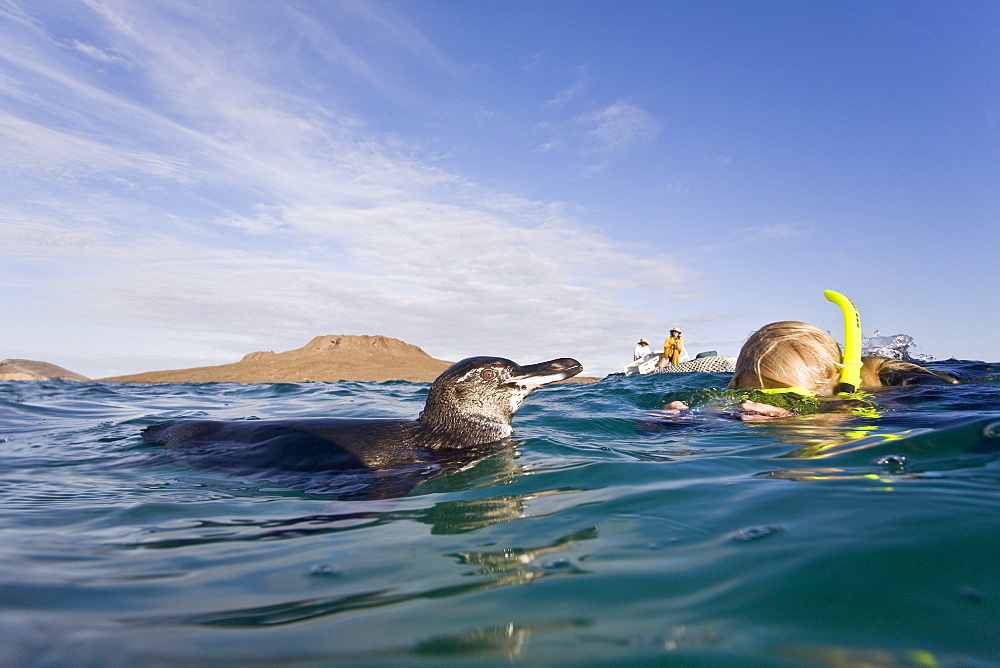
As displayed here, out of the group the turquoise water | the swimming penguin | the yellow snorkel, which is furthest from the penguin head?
the yellow snorkel

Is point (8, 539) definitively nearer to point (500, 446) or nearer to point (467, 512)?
point (467, 512)

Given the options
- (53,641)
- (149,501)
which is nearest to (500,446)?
(149,501)

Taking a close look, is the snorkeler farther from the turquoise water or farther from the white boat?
the white boat

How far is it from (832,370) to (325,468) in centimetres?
538

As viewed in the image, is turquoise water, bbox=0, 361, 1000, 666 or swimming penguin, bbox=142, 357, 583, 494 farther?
swimming penguin, bbox=142, 357, 583, 494

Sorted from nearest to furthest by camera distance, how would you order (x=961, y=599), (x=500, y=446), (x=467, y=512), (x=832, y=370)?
(x=961, y=599), (x=467, y=512), (x=500, y=446), (x=832, y=370)

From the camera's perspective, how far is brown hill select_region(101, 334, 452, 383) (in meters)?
25.9

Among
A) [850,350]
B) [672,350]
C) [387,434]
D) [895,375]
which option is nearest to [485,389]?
[387,434]

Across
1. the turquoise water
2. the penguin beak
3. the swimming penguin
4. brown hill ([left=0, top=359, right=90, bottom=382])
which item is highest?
brown hill ([left=0, top=359, right=90, bottom=382])

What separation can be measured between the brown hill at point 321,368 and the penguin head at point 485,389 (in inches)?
742

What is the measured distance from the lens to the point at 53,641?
1788 mm

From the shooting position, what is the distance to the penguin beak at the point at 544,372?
547 centimetres

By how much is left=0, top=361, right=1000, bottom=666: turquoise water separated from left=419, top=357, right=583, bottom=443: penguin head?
89 cm

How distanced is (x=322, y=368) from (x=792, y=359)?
78.0 feet
